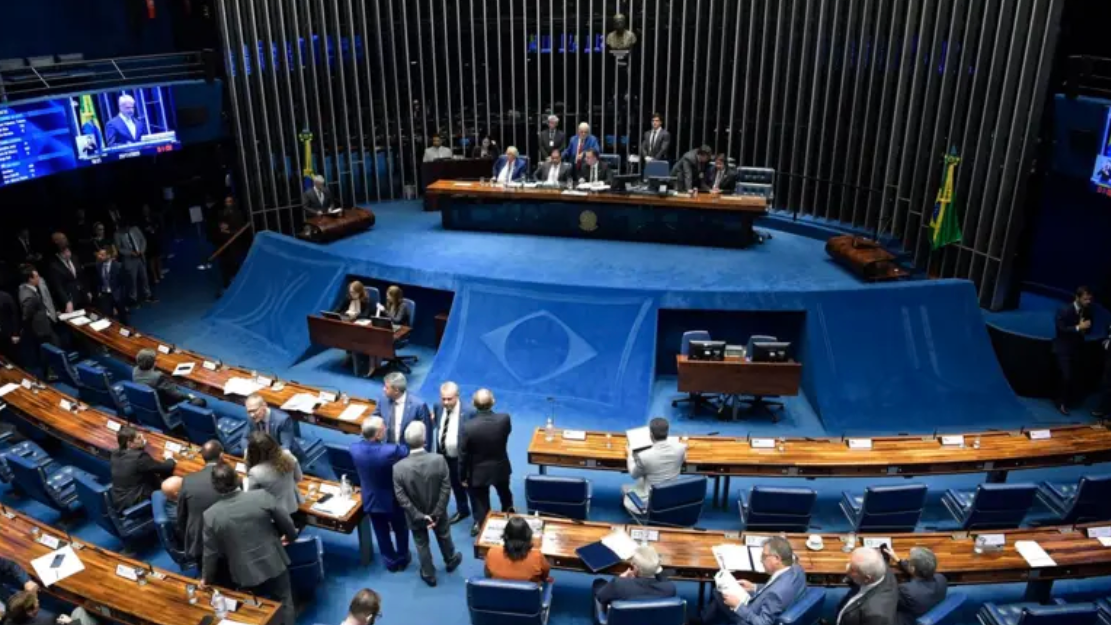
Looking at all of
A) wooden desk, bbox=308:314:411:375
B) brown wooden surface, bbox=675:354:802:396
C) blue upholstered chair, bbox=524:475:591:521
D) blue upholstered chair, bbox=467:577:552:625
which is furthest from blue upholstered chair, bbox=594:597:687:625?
wooden desk, bbox=308:314:411:375

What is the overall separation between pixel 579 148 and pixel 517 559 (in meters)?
9.46

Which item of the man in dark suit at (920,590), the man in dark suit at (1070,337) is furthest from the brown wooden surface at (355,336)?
the man in dark suit at (1070,337)

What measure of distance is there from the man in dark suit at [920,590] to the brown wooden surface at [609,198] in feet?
25.5

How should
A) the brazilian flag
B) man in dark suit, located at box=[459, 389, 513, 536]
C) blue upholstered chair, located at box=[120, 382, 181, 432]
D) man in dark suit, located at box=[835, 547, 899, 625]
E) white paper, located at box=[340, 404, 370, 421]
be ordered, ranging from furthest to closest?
the brazilian flag < blue upholstered chair, located at box=[120, 382, 181, 432] < white paper, located at box=[340, 404, 370, 421] < man in dark suit, located at box=[459, 389, 513, 536] < man in dark suit, located at box=[835, 547, 899, 625]

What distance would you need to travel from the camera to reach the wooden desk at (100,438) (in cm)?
698

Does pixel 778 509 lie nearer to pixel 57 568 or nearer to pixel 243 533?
pixel 243 533

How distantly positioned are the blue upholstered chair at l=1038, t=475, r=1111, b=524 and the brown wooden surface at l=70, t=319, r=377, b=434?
261 inches

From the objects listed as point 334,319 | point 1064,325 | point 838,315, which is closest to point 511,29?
point 334,319

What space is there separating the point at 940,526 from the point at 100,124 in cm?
1248

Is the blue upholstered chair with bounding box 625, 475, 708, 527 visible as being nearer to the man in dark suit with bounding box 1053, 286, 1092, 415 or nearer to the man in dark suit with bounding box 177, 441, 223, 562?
the man in dark suit with bounding box 177, 441, 223, 562

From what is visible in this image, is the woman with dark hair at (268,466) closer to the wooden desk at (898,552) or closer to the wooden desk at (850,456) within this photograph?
the wooden desk at (898,552)

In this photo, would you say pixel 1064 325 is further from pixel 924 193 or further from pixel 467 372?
pixel 467 372

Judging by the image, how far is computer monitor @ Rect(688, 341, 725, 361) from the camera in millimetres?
9766

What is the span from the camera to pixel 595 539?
664cm
